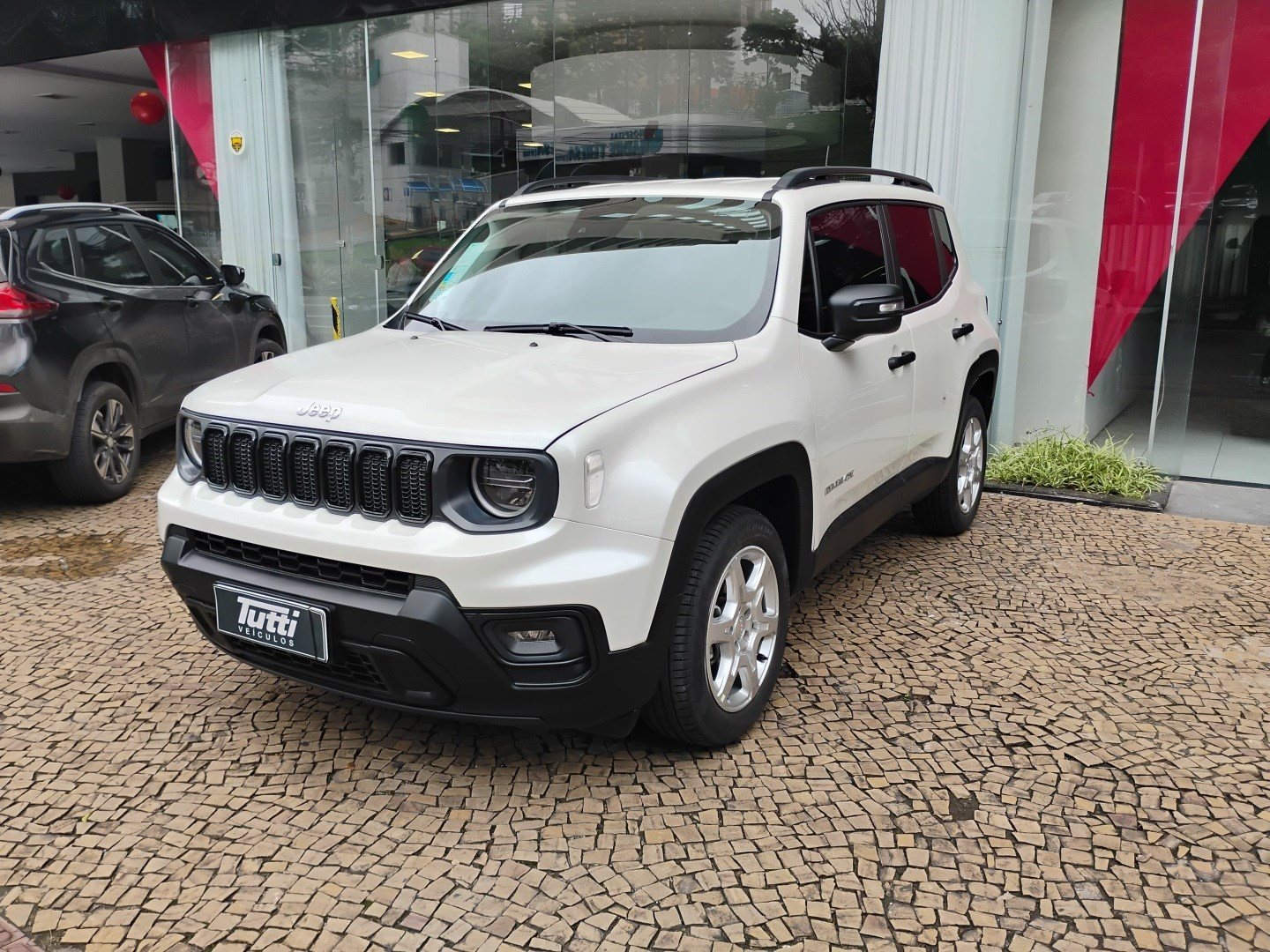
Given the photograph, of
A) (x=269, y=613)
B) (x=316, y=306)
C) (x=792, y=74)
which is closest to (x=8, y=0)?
(x=316, y=306)

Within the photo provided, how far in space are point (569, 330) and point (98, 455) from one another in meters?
4.09

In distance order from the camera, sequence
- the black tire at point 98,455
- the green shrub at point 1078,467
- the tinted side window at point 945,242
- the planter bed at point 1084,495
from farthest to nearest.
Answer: the green shrub at point 1078,467, the planter bed at point 1084,495, the black tire at point 98,455, the tinted side window at point 945,242

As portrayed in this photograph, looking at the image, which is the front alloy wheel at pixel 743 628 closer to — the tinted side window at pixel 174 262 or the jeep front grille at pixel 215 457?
the jeep front grille at pixel 215 457

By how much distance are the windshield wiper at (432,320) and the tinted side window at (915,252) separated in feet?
6.73

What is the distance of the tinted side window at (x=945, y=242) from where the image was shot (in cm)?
553

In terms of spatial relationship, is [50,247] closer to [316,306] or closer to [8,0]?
[316,306]

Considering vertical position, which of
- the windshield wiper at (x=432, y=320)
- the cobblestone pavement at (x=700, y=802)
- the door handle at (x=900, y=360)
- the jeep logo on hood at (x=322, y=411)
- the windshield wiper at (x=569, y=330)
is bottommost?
the cobblestone pavement at (x=700, y=802)

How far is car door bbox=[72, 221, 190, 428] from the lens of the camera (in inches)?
265

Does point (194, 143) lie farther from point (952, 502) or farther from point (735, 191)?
point (952, 502)

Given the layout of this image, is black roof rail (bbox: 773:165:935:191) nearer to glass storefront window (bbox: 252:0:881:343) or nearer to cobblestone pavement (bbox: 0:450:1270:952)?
cobblestone pavement (bbox: 0:450:1270:952)

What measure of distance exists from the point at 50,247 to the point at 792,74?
566 cm

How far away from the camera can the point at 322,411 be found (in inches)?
128

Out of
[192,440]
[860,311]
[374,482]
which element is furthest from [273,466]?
[860,311]

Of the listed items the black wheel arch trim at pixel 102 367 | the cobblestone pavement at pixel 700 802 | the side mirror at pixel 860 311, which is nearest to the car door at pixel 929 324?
the side mirror at pixel 860 311
